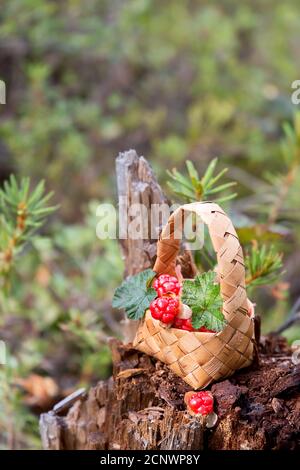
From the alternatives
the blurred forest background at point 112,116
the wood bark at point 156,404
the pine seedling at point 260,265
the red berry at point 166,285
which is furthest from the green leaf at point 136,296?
the blurred forest background at point 112,116

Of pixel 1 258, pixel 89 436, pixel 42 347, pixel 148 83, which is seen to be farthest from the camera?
pixel 148 83

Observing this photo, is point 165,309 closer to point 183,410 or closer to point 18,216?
point 183,410

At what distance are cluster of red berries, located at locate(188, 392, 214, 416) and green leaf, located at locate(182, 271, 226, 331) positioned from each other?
0.11 m

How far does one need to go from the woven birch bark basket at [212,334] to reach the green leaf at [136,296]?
4 centimetres

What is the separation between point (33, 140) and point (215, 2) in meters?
1.59

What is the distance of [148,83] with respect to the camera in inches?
121

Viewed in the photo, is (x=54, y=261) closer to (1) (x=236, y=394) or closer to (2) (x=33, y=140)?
(2) (x=33, y=140)

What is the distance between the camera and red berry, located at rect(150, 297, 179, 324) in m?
0.93

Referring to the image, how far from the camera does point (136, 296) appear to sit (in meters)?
0.97

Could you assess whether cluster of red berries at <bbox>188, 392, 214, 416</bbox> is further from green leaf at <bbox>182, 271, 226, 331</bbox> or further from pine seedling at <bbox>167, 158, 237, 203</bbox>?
pine seedling at <bbox>167, 158, 237, 203</bbox>

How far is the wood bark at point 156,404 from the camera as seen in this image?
0.91 meters

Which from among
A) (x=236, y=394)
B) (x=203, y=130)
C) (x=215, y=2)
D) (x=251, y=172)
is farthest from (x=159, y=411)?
(x=215, y=2)

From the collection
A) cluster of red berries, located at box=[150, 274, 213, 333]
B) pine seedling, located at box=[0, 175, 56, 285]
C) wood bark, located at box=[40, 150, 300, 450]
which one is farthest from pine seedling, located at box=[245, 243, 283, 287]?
pine seedling, located at box=[0, 175, 56, 285]

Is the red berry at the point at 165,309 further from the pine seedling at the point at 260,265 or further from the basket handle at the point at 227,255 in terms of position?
the pine seedling at the point at 260,265
